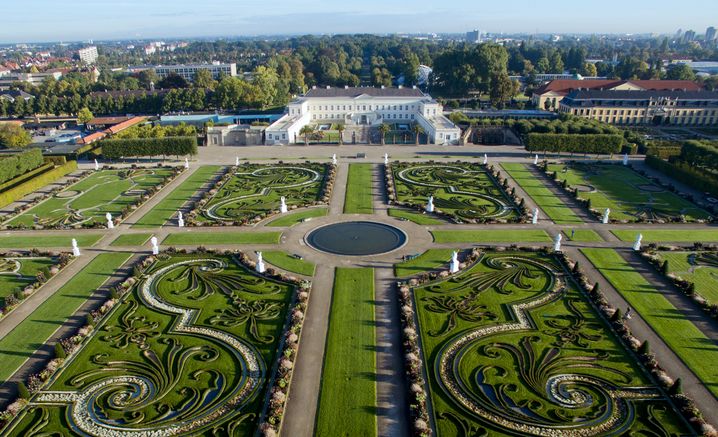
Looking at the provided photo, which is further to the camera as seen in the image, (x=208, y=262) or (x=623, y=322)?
(x=208, y=262)

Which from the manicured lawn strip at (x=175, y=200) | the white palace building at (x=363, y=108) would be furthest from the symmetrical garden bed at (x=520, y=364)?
the white palace building at (x=363, y=108)

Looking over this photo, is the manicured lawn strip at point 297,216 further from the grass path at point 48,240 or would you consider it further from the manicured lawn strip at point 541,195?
the manicured lawn strip at point 541,195

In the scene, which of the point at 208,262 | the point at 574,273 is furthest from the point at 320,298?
the point at 574,273

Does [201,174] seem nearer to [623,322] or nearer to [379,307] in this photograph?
[379,307]

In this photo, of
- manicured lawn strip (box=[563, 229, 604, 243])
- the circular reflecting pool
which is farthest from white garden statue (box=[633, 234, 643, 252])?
the circular reflecting pool

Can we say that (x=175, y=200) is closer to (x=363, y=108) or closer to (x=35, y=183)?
(x=35, y=183)

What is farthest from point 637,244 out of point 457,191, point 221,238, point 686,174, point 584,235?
point 221,238

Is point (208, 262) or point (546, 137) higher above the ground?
point (546, 137)
